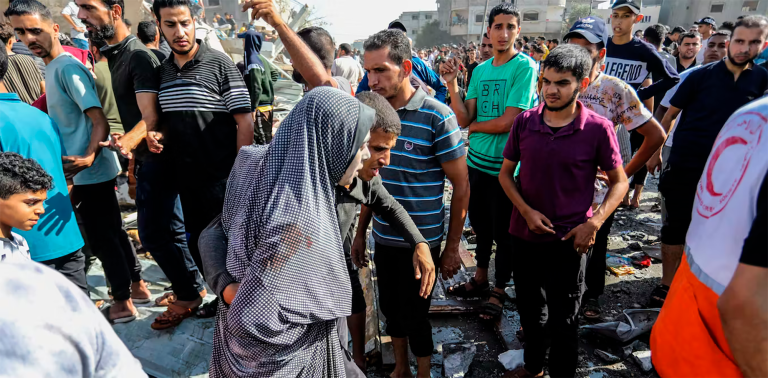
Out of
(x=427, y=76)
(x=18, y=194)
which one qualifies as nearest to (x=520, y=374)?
(x=18, y=194)

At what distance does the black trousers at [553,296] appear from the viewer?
7.38ft

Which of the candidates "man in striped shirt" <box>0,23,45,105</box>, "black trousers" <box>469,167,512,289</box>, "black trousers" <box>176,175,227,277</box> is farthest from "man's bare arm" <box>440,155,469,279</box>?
"man in striped shirt" <box>0,23,45,105</box>

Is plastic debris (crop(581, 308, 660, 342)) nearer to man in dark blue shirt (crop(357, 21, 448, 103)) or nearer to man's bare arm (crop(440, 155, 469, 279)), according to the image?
man's bare arm (crop(440, 155, 469, 279))

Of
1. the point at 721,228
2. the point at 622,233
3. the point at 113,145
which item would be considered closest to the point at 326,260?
the point at 721,228

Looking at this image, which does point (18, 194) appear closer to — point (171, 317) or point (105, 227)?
point (105, 227)

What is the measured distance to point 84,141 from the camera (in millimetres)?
2840

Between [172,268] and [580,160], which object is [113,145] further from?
[580,160]

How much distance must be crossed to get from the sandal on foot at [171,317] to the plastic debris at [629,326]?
3010 mm

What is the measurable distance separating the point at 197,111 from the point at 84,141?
3.05 ft

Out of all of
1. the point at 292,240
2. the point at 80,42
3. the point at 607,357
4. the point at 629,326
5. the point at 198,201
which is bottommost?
the point at 607,357

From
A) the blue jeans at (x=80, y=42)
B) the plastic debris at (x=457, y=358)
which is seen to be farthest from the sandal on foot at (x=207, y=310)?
the blue jeans at (x=80, y=42)

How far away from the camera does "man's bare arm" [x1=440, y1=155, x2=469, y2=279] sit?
7.37ft

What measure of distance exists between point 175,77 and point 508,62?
2400mm

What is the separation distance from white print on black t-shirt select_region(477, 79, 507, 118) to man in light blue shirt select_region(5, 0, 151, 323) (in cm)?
278
